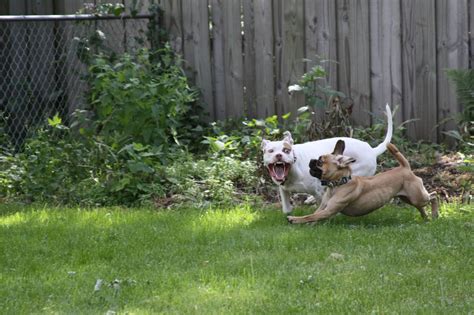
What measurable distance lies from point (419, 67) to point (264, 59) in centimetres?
184

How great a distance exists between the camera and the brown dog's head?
716 centimetres

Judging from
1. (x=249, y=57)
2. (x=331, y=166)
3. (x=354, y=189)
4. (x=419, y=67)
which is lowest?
(x=354, y=189)

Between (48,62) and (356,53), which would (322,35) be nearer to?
(356,53)

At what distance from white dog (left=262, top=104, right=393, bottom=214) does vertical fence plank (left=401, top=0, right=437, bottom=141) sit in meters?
1.87

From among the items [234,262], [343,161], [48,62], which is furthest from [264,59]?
[234,262]

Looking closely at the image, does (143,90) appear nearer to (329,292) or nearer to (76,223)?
(76,223)

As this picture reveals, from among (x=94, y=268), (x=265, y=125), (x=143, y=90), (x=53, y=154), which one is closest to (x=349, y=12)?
(x=265, y=125)

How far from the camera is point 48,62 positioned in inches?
469

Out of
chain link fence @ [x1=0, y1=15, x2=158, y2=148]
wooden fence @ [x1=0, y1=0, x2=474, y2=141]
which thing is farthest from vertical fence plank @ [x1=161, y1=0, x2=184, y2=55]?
chain link fence @ [x1=0, y1=15, x2=158, y2=148]

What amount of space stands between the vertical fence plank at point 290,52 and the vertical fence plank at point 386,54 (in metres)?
0.87

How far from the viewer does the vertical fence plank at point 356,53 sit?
32.9ft

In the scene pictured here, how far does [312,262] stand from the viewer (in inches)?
241

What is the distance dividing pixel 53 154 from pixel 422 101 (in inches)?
154

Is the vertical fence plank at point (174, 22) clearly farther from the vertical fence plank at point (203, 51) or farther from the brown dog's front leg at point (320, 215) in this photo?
the brown dog's front leg at point (320, 215)
